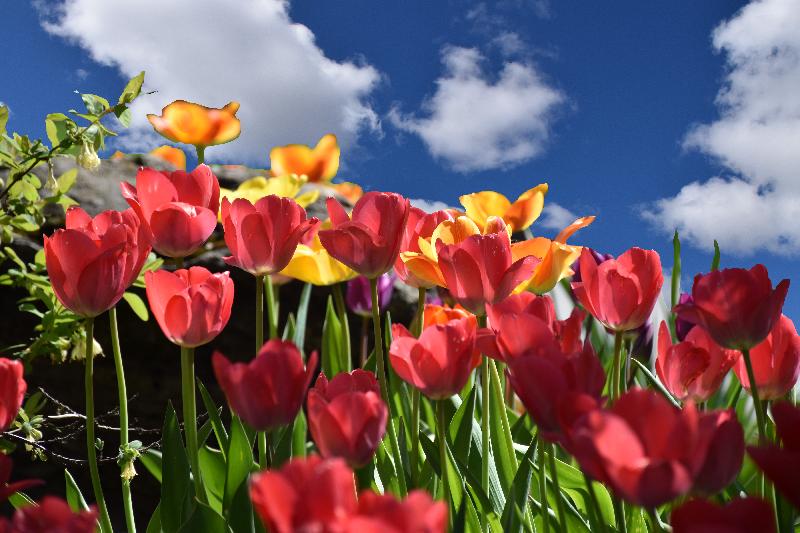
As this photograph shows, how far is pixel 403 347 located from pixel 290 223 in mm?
329

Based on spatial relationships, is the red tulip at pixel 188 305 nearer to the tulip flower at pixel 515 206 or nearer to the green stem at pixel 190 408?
the green stem at pixel 190 408

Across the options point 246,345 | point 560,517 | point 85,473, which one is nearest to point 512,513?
point 560,517

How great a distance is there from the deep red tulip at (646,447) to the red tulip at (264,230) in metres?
0.70

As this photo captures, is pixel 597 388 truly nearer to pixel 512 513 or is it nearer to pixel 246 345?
pixel 512 513

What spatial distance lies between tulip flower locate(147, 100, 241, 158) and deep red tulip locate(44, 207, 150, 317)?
55.5 inches

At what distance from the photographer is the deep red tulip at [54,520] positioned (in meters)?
0.54

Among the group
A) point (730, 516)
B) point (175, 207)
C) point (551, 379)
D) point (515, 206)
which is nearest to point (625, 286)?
point (551, 379)

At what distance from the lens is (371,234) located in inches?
46.6

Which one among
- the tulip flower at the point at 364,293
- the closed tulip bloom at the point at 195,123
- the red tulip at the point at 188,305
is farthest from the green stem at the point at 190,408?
the closed tulip bloom at the point at 195,123

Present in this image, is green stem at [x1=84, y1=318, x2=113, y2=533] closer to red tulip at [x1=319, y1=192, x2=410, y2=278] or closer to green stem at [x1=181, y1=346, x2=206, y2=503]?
green stem at [x1=181, y1=346, x2=206, y2=503]

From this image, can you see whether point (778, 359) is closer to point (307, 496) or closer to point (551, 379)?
point (551, 379)

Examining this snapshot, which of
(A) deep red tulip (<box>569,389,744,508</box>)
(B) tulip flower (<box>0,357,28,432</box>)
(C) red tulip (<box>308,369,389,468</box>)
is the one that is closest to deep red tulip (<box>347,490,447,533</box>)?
(A) deep red tulip (<box>569,389,744,508</box>)

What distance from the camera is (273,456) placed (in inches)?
49.0

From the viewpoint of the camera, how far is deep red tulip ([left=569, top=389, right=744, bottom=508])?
56cm
